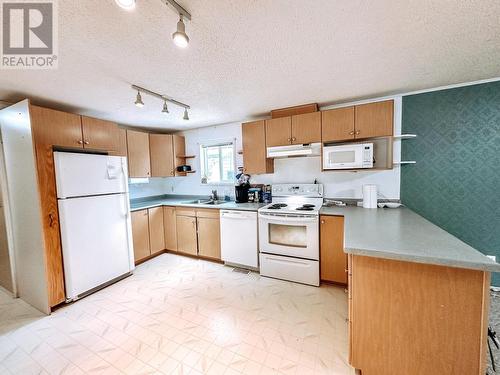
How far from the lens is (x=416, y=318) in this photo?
115 centimetres

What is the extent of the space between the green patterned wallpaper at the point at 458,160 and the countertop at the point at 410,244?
0.88 meters

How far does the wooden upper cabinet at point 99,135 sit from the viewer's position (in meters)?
2.44

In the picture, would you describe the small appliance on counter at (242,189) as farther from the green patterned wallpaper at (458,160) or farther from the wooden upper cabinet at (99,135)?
the green patterned wallpaper at (458,160)

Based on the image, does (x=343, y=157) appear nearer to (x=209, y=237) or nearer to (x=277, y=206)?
(x=277, y=206)

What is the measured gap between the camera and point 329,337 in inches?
66.4

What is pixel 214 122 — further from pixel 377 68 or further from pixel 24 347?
pixel 24 347

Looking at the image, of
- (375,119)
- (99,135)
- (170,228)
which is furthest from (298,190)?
(99,135)

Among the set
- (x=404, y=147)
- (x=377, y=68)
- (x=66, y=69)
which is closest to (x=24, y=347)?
(x=66, y=69)

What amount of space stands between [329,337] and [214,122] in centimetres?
328

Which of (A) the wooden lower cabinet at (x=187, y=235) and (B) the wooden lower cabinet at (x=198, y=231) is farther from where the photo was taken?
(A) the wooden lower cabinet at (x=187, y=235)

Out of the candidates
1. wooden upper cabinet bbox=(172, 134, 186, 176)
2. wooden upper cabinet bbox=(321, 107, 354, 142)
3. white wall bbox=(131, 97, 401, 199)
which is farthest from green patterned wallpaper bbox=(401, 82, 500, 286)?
wooden upper cabinet bbox=(172, 134, 186, 176)

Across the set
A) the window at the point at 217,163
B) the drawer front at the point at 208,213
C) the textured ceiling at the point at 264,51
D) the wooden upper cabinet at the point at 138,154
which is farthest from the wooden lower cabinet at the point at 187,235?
the textured ceiling at the point at 264,51

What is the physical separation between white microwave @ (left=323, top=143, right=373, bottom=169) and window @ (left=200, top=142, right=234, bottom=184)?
1735 millimetres

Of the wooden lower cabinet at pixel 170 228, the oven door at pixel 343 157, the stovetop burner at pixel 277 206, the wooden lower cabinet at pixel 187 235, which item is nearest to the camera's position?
the oven door at pixel 343 157
